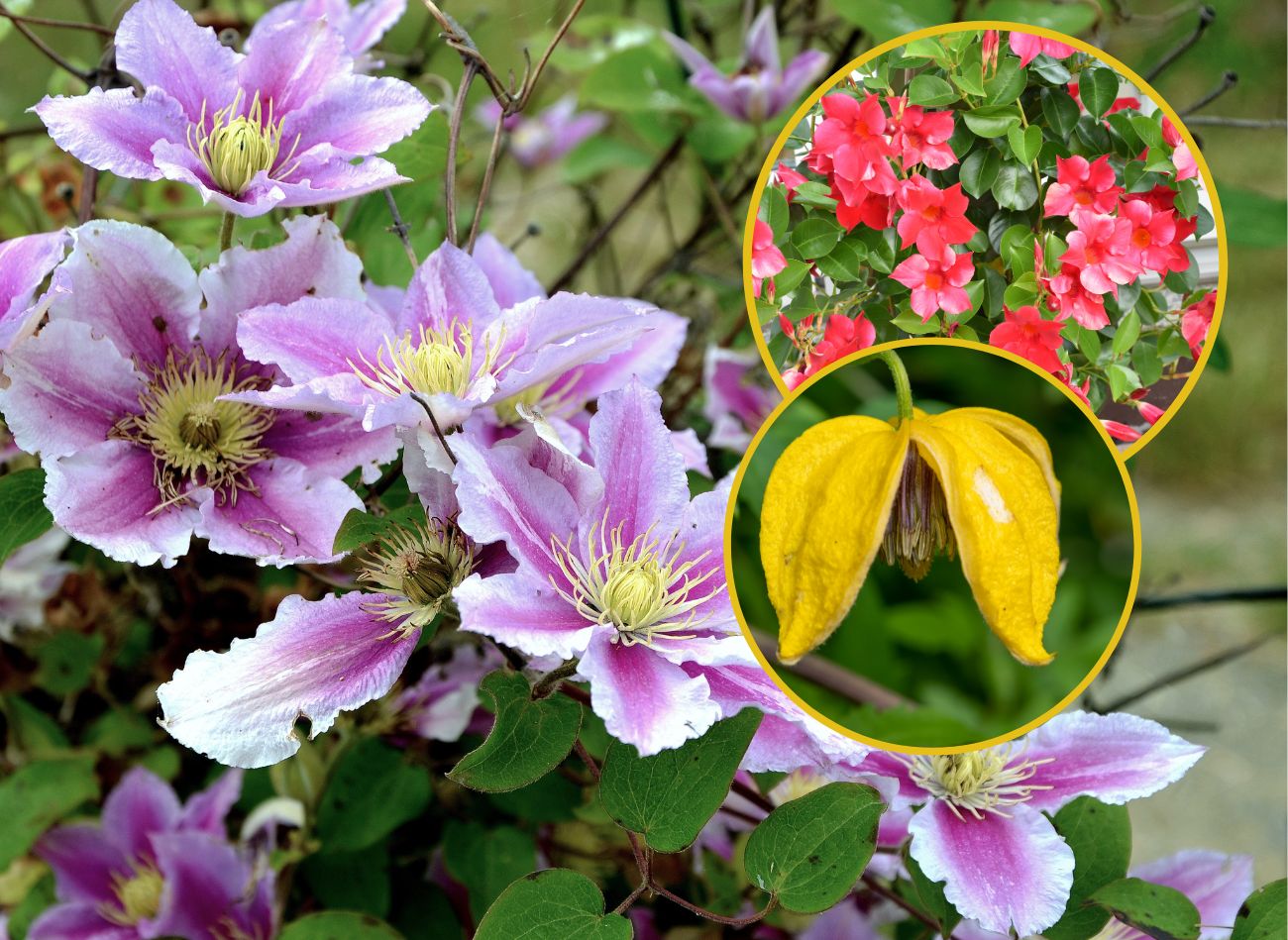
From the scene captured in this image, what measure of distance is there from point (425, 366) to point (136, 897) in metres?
0.35

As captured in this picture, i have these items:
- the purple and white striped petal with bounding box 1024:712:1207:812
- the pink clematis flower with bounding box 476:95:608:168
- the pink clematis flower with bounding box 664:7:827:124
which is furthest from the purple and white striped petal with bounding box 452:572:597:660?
the pink clematis flower with bounding box 476:95:608:168

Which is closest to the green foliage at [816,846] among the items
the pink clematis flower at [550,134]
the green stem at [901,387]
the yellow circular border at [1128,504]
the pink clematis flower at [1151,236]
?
the yellow circular border at [1128,504]

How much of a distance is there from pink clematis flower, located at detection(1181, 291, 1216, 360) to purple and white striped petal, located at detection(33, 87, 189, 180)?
405mm

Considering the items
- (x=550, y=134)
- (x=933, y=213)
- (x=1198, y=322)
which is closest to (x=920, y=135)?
(x=933, y=213)

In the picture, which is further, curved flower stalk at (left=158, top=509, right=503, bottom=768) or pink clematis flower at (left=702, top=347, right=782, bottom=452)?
pink clematis flower at (left=702, top=347, right=782, bottom=452)

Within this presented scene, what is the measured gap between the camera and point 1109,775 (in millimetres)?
486

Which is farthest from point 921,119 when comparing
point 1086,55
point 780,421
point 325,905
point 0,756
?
point 0,756

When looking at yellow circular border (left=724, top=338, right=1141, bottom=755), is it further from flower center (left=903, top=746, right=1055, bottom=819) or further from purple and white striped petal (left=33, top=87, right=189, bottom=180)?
purple and white striped petal (left=33, top=87, right=189, bottom=180)

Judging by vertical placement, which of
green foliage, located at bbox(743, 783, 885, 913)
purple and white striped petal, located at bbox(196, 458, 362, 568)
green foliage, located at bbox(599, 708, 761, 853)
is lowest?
green foliage, located at bbox(743, 783, 885, 913)

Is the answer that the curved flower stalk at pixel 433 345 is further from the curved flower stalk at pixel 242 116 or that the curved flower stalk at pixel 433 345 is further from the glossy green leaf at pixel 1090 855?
the glossy green leaf at pixel 1090 855

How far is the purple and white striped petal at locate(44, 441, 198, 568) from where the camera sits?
0.45m

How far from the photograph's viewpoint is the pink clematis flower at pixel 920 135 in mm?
493

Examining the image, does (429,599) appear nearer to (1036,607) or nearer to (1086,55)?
(1036,607)

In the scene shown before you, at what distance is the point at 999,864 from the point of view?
0.46 m
